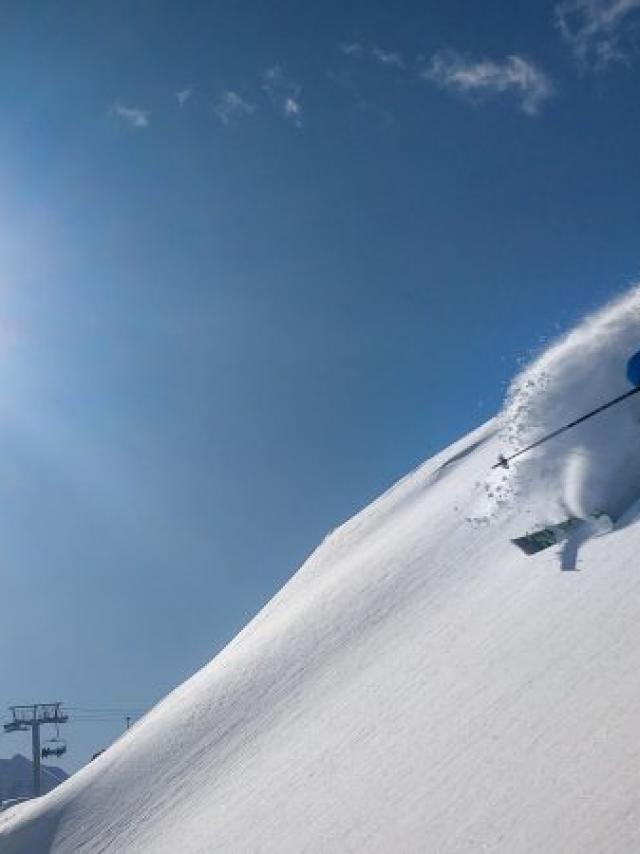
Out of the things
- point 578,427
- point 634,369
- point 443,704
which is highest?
point 578,427

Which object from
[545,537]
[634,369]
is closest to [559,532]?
[545,537]

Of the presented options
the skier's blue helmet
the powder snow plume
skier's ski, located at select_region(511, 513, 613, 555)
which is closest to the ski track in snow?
the powder snow plume

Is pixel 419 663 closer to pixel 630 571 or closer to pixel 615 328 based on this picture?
pixel 630 571

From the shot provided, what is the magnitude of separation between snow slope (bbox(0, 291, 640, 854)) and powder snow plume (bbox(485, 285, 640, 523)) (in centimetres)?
4

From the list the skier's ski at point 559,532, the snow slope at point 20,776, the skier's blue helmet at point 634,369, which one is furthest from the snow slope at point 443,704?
the snow slope at point 20,776

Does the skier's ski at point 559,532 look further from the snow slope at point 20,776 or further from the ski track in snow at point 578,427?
the snow slope at point 20,776

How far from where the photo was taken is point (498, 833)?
5301mm

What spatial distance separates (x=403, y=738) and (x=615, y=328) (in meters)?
7.66

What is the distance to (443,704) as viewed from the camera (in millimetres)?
7832

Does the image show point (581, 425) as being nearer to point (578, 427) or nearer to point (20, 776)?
point (578, 427)

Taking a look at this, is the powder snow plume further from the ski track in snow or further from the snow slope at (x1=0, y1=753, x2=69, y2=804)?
the snow slope at (x1=0, y1=753, x2=69, y2=804)

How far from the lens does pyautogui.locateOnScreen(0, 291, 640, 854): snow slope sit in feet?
19.0

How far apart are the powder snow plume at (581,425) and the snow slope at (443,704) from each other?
0.12 ft

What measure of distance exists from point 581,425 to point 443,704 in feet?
17.7
